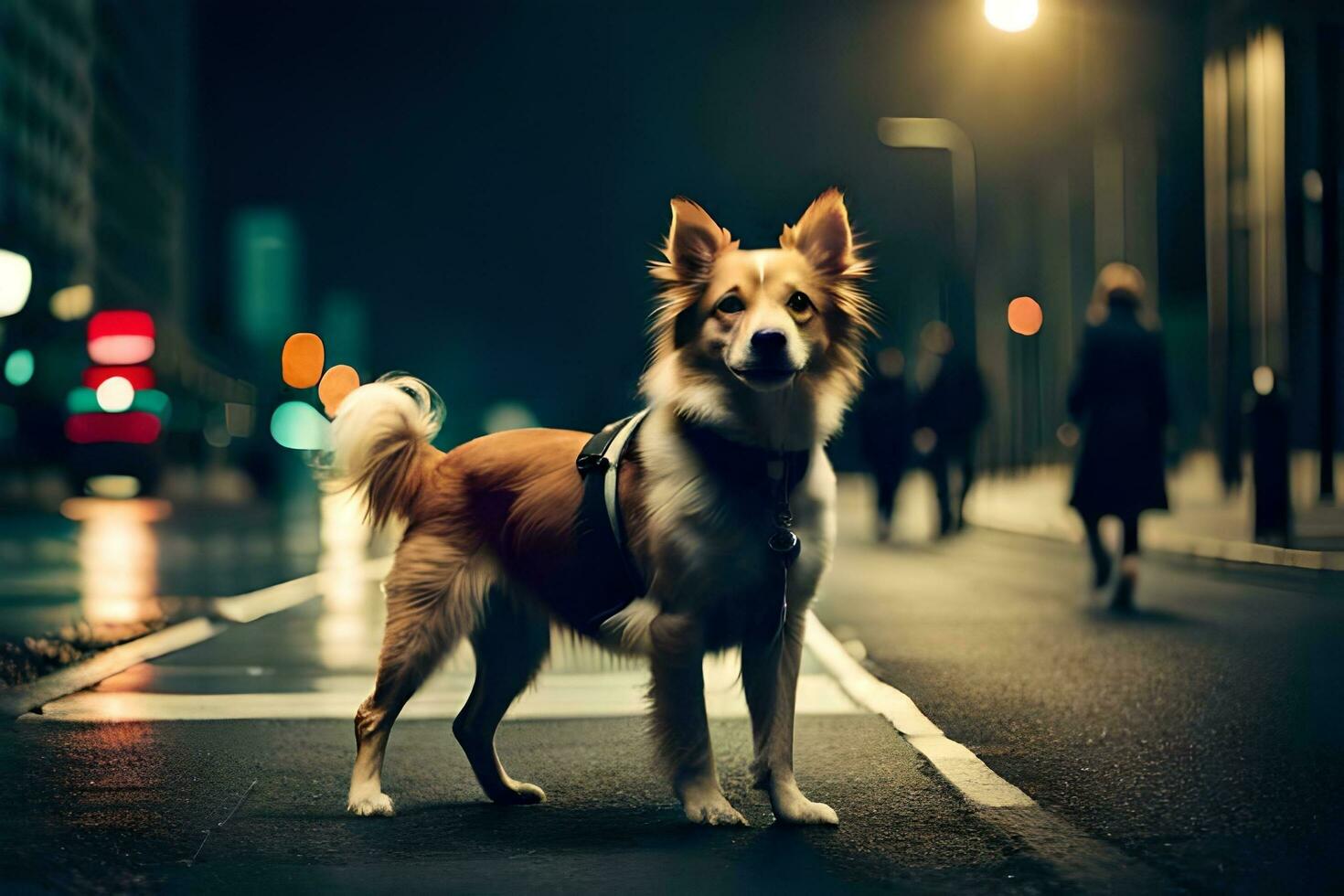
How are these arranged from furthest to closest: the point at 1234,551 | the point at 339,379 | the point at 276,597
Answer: the point at 339,379, the point at 1234,551, the point at 276,597

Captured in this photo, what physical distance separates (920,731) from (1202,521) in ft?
44.8

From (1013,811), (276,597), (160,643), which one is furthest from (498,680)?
(276,597)

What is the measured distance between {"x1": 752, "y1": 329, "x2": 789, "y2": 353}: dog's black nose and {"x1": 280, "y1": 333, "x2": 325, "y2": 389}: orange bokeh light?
3728 inches

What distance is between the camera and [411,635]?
525cm

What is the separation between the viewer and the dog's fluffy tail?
17.8ft

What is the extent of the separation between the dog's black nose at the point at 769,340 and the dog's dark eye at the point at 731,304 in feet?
0.55

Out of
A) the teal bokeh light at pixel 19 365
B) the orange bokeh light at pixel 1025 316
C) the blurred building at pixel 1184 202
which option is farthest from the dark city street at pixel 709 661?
the orange bokeh light at pixel 1025 316

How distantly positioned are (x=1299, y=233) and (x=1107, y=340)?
11.9 m

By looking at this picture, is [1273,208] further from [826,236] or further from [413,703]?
[826,236]

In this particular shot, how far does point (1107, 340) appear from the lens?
11.5 meters

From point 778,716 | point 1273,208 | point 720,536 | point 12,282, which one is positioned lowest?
point 778,716

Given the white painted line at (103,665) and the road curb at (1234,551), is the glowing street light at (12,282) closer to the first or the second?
the road curb at (1234,551)

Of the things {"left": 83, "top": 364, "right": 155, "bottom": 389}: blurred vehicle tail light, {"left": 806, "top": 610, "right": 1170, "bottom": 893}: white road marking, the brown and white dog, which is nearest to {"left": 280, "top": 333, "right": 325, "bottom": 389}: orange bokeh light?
{"left": 83, "top": 364, "right": 155, "bottom": 389}: blurred vehicle tail light

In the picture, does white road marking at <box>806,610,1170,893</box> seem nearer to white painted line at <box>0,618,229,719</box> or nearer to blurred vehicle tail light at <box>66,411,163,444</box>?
white painted line at <box>0,618,229,719</box>
